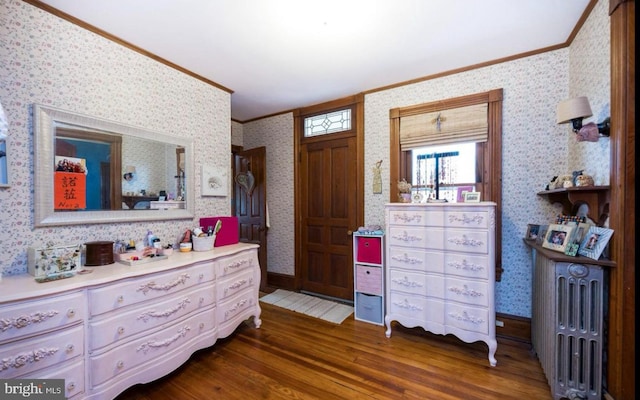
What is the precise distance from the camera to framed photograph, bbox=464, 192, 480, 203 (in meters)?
2.36

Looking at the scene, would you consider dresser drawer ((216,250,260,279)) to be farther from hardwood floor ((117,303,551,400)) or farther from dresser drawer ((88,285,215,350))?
hardwood floor ((117,303,551,400))

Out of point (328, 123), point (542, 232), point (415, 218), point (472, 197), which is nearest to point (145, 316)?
point (415, 218)

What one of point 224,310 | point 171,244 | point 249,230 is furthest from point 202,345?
point 249,230

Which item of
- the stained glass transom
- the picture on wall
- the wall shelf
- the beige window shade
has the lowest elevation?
the wall shelf

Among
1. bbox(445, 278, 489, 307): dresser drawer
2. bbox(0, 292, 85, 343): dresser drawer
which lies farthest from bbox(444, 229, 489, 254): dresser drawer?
bbox(0, 292, 85, 343): dresser drawer

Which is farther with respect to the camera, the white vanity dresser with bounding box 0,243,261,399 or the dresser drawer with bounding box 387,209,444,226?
the dresser drawer with bounding box 387,209,444,226

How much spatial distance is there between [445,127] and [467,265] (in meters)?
1.45

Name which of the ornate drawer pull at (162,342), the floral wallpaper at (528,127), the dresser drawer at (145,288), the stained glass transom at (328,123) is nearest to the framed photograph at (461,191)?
the floral wallpaper at (528,127)

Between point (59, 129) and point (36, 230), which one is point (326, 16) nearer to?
point (59, 129)

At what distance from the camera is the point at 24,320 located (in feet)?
4.33

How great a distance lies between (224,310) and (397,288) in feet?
5.39

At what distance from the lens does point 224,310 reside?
7.68 ft

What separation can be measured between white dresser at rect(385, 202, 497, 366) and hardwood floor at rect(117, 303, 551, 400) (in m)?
0.19

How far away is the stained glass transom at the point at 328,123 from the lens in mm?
3451
